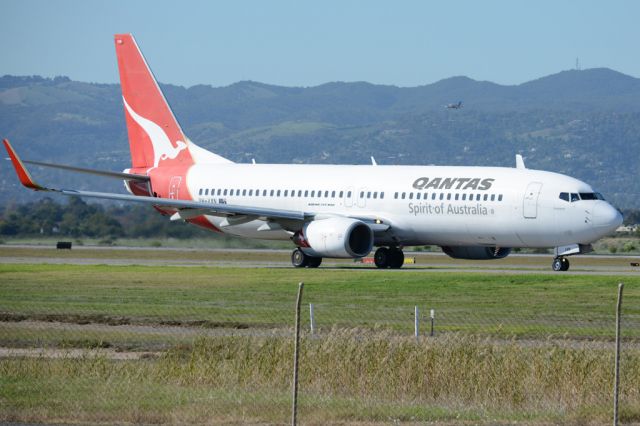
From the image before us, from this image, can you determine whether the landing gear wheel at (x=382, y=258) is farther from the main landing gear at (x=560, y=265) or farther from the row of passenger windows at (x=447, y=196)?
the main landing gear at (x=560, y=265)

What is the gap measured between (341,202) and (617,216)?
10.2m

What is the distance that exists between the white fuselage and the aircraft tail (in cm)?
178

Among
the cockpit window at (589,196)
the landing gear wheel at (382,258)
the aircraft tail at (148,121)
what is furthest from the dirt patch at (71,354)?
the aircraft tail at (148,121)

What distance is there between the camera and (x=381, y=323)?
29.9 metres

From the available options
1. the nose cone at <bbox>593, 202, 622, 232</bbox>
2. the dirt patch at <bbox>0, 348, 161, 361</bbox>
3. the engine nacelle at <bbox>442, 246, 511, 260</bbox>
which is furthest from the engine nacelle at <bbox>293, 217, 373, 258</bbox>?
the dirt patch at <bbox>0, 348, 161, 361</bbox>

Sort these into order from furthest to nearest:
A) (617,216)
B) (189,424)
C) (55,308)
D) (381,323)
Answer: (617,216)
(55,308)
(381,323)
(189,424)

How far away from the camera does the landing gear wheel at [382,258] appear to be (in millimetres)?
50906

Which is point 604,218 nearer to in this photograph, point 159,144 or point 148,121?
point 159,144

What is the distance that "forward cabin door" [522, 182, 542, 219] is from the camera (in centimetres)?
4591

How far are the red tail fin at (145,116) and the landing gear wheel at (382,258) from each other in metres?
10.1

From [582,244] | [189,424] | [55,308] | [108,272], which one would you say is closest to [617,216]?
[582,244]

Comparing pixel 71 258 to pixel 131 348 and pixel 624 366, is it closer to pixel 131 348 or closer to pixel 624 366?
pixel 131 348

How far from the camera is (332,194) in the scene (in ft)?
169

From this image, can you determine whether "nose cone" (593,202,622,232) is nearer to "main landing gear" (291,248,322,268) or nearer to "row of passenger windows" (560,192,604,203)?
"row of passenger windows" (560,192,604,203)
